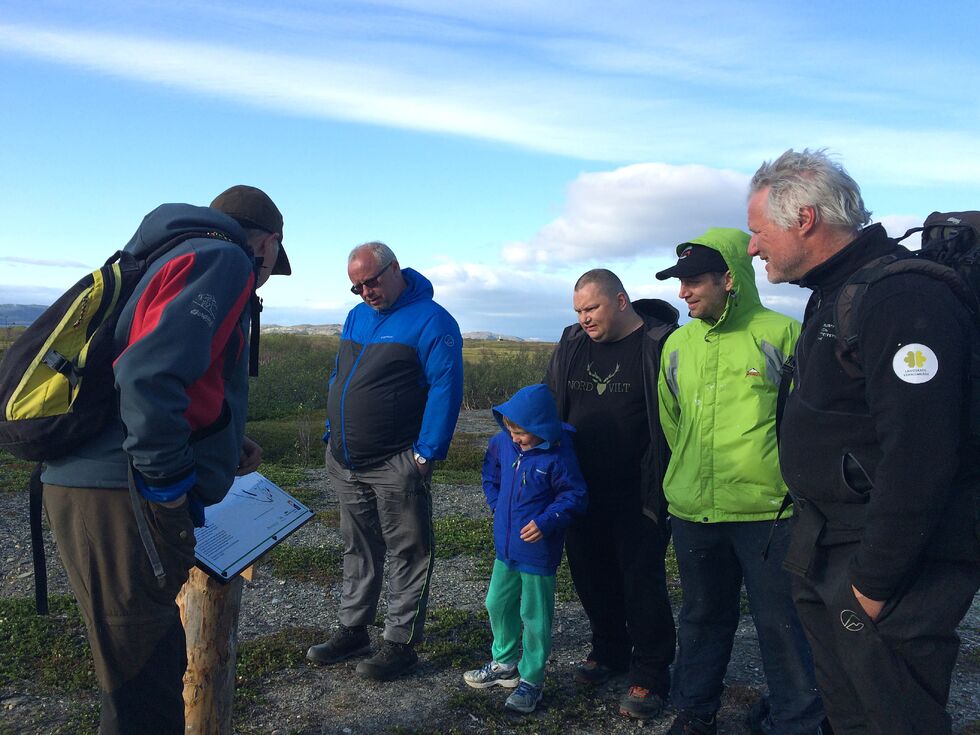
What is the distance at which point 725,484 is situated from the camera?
387 centimetres

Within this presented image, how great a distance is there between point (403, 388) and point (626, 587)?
67.1 inches

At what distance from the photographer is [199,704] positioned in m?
3.52

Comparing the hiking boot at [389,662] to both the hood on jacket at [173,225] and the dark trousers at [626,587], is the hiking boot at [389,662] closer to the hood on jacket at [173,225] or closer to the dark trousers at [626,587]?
the dark trousers at [626,587]

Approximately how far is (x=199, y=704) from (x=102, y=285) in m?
1.92

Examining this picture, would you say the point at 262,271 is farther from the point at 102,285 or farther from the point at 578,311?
the point at 578,311

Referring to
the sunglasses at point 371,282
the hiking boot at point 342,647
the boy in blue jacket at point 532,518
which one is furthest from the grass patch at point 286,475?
the boy in blue jacket at point 532,518

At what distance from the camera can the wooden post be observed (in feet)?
11.4

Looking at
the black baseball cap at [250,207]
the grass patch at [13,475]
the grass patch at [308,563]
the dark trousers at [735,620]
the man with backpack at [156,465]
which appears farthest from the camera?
the grass patch at [13,475]

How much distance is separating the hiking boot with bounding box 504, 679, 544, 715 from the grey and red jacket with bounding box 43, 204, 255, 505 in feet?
7.56

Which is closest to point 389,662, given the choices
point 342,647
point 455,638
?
point 342,647

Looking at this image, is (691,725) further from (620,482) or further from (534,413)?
(534,413)

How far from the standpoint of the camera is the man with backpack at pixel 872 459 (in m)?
2.26

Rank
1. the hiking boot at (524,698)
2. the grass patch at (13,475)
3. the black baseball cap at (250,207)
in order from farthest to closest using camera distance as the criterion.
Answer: the grass patch at (13,475) < the hiking boot at (524,698) < the black baseball cap at (250,207)

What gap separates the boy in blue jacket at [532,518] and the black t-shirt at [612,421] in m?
0.17
